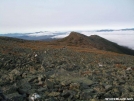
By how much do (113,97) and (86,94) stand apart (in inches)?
60.4

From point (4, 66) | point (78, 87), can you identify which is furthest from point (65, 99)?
point (4, 66)

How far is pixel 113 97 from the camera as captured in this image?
430 inches

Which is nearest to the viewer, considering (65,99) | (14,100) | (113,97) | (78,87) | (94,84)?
(14,100)

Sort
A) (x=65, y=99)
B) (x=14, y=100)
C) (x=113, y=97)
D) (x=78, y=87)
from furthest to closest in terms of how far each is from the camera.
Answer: (x=78, y=87) → (x=113, y=97) → (x=65, y=99) → (x=14, y=100)

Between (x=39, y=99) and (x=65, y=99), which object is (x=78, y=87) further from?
(x=39, y=99)

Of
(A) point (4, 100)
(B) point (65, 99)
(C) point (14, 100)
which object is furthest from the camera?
(B) point (65, 99)

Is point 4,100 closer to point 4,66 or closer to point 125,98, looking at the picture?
point 125,98

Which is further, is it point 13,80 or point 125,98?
point 13,80

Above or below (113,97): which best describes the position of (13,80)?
above

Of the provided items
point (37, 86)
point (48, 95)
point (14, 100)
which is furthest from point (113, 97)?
point (14, 100)

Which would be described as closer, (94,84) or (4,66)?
(94,84)

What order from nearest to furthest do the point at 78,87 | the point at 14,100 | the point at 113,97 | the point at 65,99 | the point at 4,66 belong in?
the point at 14,100 < the point at 65,99 < the point at 113,97 < the point at 78,87 < the point at 4,66

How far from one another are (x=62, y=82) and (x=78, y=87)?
3.50 ft

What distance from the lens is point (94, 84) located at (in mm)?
13094
